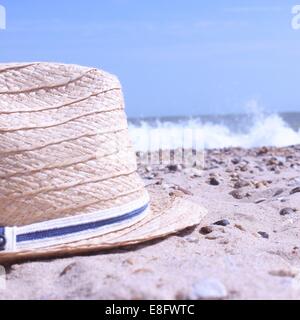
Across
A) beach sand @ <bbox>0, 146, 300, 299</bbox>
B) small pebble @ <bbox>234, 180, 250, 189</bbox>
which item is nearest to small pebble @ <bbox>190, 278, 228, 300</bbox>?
beach sand @ <bbox>0, 146, 300, 299</bbox>

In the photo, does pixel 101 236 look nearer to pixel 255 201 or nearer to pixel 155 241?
pixel 155 241

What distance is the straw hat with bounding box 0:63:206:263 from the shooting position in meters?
3.12

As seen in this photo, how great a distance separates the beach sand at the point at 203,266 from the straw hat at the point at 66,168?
0.13 m

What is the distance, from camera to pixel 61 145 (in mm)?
3211

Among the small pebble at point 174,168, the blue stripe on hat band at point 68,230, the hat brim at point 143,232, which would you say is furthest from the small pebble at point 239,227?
the small pebble at point 174,168

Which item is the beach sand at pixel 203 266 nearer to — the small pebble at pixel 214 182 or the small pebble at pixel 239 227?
the small pebble at pixel 239 227

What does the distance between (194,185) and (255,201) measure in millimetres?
1050

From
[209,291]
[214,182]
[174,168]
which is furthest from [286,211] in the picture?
[174,168]

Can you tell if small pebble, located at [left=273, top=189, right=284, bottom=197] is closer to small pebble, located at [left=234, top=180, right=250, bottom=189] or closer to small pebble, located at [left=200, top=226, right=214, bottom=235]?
small pebble, located at [left=234, top=180, right=250, bottom=189]

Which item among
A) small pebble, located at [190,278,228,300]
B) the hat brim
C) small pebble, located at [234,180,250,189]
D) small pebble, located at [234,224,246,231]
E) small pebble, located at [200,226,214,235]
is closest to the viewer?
small pebble, located at [190,278,228,300]

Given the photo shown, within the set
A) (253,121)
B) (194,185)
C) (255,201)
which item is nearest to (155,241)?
(255,201)

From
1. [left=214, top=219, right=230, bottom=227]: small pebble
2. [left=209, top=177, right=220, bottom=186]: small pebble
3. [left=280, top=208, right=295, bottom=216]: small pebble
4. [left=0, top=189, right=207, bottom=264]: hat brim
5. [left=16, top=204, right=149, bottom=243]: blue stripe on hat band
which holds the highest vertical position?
[left=16, top=204, right=149, bottom=243]: blue stripe on hat band

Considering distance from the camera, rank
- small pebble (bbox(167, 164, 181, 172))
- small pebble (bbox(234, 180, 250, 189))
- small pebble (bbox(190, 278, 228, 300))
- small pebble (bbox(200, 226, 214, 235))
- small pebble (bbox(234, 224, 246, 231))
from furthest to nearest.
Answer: small pebble (bbox(167, 164, 181, 172)) → small pebble (bbox(234, 180, 250, 189)) → small pebble (bbox(234, 224, 246, 231)) → small pebble (bbox(200, 226, 214, 235)) → small pebble (bbox(190, 278, 228, 300))

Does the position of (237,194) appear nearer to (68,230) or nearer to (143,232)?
(143,232)
